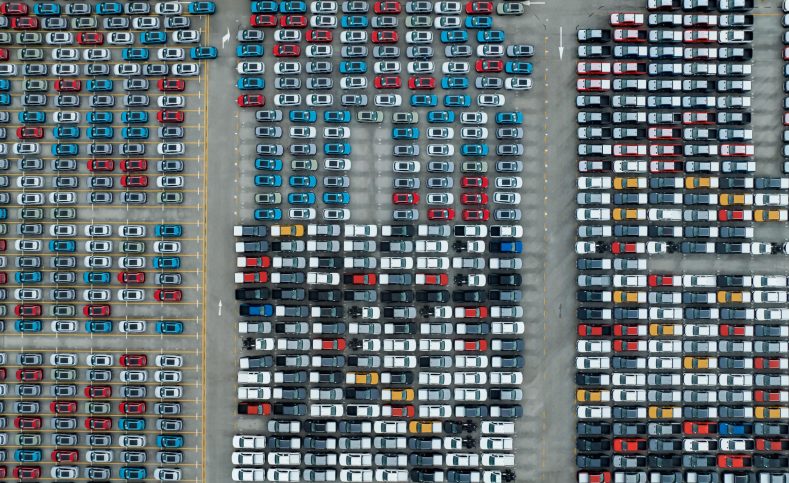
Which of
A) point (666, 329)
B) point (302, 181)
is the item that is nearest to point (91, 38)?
point (302, 181)

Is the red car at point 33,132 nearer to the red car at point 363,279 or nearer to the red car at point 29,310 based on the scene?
the red car at point 29,310

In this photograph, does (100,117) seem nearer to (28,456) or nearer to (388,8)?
(388,8)

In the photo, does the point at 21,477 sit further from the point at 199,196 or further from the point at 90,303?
the point at 199,196

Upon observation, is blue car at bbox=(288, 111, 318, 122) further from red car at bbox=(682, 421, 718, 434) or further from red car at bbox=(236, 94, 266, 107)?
red car at bbox=(682, 421, 718, 434)

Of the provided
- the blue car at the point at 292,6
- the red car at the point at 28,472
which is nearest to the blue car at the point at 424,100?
the blue car at the point at 292,6

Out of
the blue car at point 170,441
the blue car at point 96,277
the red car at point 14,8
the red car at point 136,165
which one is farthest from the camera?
the red car at point 14,8

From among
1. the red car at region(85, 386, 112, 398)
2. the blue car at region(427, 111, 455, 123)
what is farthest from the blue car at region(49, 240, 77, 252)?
the blue car at region(427, 111, 455, 123)
